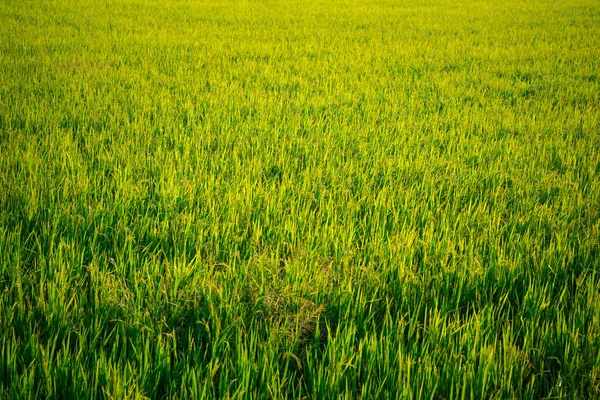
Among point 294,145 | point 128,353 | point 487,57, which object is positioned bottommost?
point 128,353

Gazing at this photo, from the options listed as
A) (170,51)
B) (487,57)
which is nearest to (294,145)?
(170,51)

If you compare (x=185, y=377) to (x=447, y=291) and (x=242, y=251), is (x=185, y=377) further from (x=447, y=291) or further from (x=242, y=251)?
(x=447, y=291)

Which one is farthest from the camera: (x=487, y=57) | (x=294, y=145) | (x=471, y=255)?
(x=487, y=57)

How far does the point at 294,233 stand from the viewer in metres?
2.04

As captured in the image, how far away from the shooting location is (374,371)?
1232 millimetres

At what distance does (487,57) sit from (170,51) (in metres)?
5.01

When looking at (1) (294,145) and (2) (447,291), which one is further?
(1) (294,145)

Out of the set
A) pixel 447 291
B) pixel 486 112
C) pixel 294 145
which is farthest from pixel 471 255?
pixel 486 112

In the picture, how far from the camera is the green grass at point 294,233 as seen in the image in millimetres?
1260

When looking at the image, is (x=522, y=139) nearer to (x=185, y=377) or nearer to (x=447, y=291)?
(x=447, y=291)

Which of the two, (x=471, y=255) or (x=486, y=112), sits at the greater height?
(x=486, y=112)

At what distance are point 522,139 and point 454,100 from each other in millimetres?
1344

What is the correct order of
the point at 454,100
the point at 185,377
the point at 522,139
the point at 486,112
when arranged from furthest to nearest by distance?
the point at 454,100, the point at 486,112, the point at 522,139, the point at 185,377

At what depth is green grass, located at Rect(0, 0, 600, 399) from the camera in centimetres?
126
